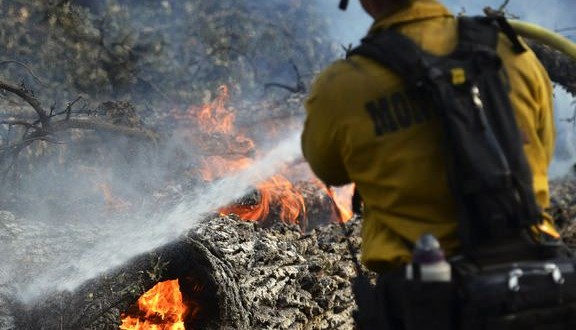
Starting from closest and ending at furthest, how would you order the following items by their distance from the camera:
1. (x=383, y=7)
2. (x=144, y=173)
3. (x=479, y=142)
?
(x=479, y=142) → (x=383, y=7) → (x=144, y=173)

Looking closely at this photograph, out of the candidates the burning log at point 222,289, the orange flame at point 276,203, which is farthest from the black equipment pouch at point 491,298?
the orange flame at point 276,203

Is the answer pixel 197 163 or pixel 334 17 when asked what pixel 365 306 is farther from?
pixel 334 17

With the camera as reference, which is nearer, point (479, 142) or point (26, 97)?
point (479, 142)

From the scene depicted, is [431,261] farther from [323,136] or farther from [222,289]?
[222,289]

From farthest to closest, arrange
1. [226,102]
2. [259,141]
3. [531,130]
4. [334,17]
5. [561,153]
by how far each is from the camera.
A: [334,17]
[226,102]
[561,153]
[259,141]
[531,130]

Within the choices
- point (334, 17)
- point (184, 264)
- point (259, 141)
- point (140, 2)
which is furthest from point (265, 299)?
point (334, 17)

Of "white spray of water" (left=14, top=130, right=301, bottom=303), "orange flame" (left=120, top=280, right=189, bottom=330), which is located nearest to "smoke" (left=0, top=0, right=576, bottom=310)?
"white spray of water" (left=14, top=130, right=301, bottom=303)

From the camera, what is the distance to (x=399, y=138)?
215 cm

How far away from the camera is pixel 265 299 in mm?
4531

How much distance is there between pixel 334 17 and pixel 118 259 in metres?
11.3

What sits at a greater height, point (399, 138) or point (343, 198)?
point (399, 138)

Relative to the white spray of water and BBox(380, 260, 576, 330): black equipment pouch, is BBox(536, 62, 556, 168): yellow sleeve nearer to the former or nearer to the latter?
BBox(380, 260, 576, 330): black equipment pouch

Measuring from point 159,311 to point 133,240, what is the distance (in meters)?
0.73

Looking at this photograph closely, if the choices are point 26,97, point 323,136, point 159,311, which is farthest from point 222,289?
point 26,97
